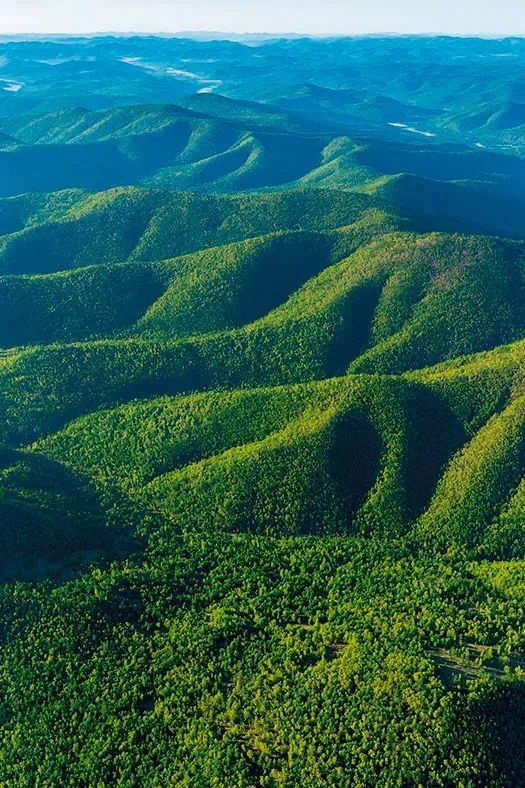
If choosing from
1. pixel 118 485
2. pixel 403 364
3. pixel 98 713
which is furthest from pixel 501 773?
pixel 403 364

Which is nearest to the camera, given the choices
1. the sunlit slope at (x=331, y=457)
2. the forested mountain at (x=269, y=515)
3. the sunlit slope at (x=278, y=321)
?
the forested mountain at (x=269, y=515)

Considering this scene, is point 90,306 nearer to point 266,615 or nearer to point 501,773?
point 266,615

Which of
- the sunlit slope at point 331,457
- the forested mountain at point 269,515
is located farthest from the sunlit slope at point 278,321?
the sunlit slope at point 331,457

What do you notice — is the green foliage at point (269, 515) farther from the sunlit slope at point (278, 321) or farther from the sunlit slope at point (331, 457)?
the sunlit slope at point (278, 321)

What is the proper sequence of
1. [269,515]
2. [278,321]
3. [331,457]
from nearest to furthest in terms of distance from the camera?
[269,515] < [331,457] < [278,321]

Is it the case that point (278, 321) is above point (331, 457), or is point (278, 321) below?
above

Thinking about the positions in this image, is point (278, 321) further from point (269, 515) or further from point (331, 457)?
point (269, 515)

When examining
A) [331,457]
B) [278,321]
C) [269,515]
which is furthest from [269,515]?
[278,321]

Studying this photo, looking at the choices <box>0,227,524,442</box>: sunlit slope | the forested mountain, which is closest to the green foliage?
the forested mountain
